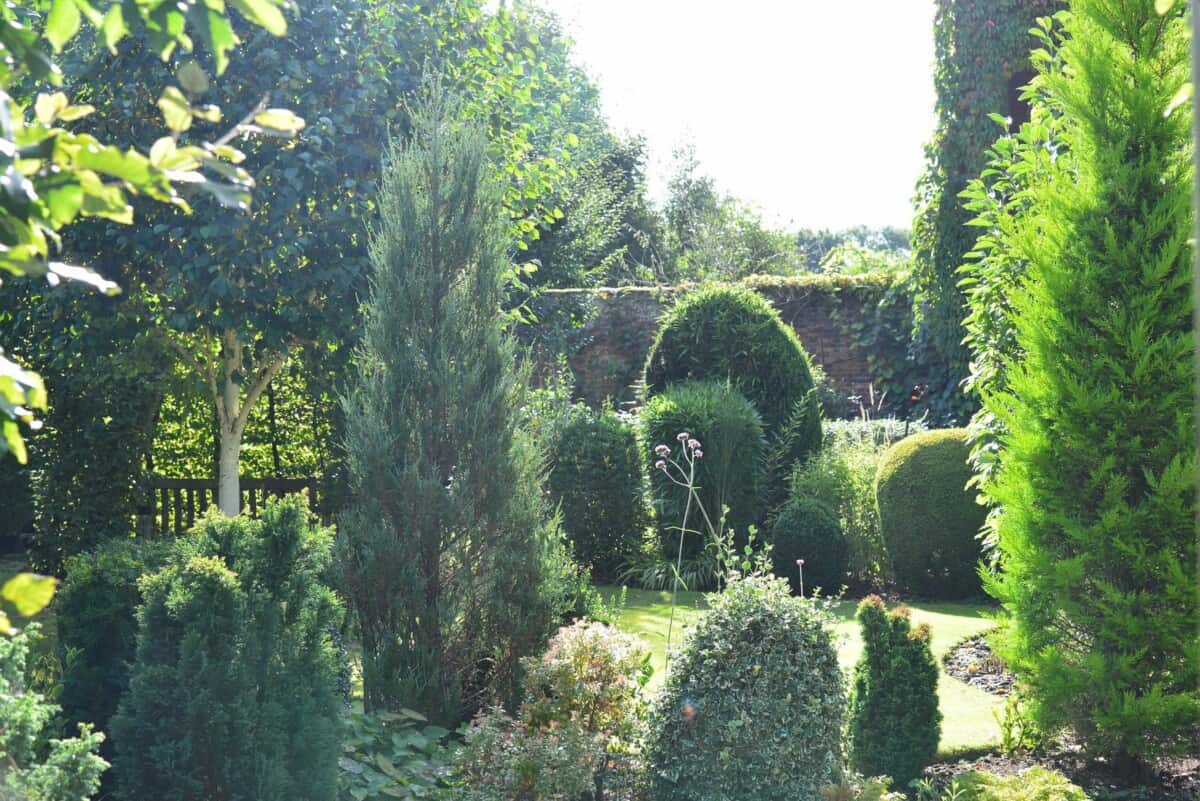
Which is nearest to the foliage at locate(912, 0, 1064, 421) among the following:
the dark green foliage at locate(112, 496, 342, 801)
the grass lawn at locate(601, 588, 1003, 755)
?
the grass lawn at locate(601, 588, 1003, 755)

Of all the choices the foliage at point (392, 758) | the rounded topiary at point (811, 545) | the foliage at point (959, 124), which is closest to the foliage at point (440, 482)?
the foliage at point (392, 758)

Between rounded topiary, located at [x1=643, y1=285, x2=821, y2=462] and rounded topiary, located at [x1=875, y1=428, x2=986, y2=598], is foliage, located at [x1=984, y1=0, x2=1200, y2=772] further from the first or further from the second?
rounded topiary, located at [x1=643, y1=285, x2=821, y2=462]

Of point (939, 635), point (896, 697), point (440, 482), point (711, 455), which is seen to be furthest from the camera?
point (711, 455)

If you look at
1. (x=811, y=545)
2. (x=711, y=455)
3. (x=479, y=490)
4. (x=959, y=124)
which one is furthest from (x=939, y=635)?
(x=959, y=124)

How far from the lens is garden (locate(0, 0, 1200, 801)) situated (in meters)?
3.47

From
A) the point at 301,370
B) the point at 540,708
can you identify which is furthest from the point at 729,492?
the point at 540,708

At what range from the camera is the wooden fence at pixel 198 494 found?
983 cm

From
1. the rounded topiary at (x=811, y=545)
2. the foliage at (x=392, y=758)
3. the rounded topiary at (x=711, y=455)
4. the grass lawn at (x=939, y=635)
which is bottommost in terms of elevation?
the foliage at (x=392, y=758)

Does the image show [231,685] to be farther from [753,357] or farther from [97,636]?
[753,357]

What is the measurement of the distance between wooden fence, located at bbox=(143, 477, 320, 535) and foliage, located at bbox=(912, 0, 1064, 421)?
21.3 feet

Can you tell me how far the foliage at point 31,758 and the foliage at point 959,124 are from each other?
382 inches

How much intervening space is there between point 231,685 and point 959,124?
10.1 metres

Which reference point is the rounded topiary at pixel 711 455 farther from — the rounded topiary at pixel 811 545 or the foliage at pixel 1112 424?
the foliage at pixel 1112 424

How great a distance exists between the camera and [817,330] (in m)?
14.6
